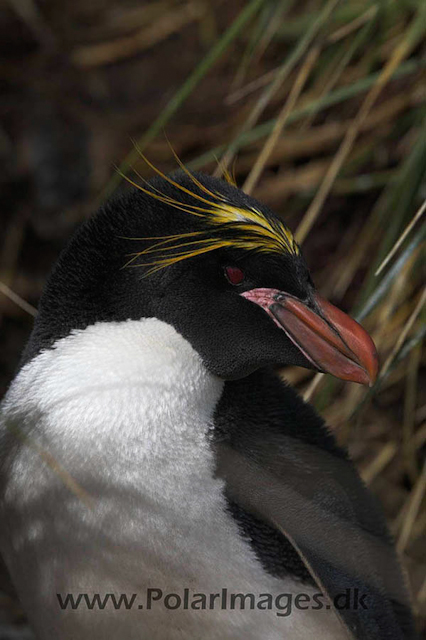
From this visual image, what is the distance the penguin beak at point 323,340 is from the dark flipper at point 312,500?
0.62ft

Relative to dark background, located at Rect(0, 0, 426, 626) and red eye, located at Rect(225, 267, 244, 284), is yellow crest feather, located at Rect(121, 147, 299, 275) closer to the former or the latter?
red eye, located at Rect(225, 267, 244, 284)

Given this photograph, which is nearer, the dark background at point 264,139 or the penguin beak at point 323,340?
the penguin beak at point 323,340

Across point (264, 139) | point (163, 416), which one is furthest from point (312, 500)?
point (264, 139)

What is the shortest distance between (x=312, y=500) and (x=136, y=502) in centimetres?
A: 30

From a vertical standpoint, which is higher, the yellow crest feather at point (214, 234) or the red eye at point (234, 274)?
the yellow crest feather at point (214, 234)

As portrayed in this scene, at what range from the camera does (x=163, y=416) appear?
1284mm

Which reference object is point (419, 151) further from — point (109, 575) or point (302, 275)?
point (109, 575)

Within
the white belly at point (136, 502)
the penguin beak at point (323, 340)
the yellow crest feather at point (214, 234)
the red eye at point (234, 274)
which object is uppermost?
the yellow crest feather at point (214, 234)

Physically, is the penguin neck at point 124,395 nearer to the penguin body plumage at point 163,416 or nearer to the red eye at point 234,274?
the penguin body plumage at point 163,416

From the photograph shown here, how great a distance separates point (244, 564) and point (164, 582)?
113 mm

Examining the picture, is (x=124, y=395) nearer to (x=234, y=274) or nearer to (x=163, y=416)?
(x=163, y=416)

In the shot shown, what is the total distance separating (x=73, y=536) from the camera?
4.18 feet

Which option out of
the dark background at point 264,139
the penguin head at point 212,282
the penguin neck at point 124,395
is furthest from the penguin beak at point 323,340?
the dark background at point 264,139

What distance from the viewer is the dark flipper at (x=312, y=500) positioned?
1.35 metres
